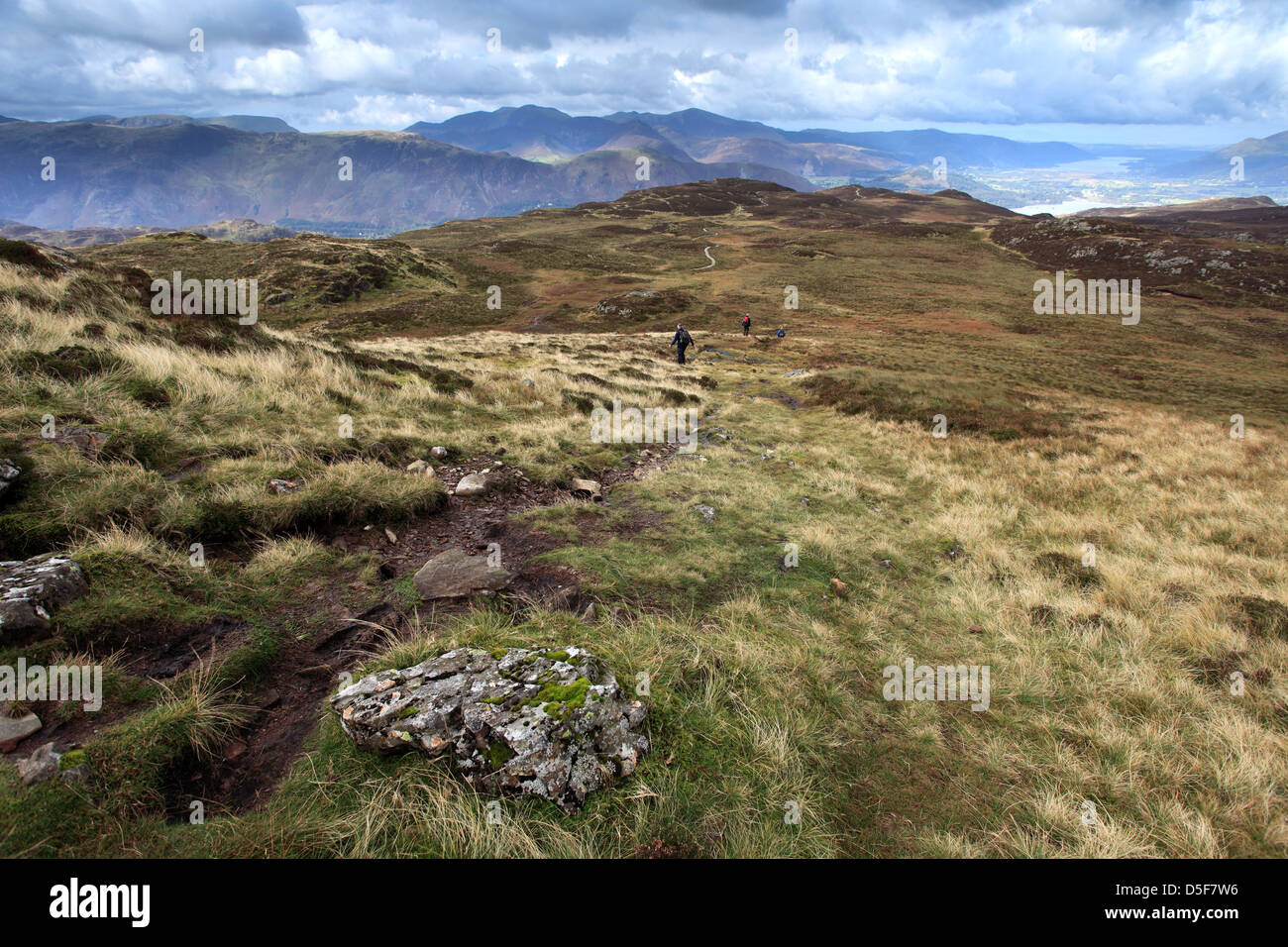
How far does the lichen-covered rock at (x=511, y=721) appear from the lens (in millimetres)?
3379

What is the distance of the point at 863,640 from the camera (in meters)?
6.41

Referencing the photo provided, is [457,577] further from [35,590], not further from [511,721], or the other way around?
[35,590]

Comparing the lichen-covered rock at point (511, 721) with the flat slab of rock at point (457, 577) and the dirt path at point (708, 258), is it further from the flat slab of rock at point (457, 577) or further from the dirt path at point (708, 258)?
the dirt path at point (708, 258)

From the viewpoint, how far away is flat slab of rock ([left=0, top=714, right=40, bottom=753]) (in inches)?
121

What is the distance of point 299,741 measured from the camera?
12.5 feet

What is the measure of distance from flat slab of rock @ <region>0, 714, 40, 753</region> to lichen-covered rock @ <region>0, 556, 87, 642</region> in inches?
36.7

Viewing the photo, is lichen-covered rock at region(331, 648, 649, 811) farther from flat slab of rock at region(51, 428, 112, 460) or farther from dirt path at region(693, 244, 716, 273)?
dirt path at region(693, 244, 716, 273)

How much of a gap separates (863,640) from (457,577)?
4986mm

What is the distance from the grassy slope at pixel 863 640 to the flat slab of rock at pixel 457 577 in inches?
31.5

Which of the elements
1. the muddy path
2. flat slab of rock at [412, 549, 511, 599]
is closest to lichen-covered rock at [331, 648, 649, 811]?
the muddy path

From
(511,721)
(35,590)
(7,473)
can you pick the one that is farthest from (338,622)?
(7,473)

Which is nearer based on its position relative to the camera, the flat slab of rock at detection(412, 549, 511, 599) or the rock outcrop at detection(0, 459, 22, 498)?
the rock outcrop at detection(0, 459, 22, 498)
